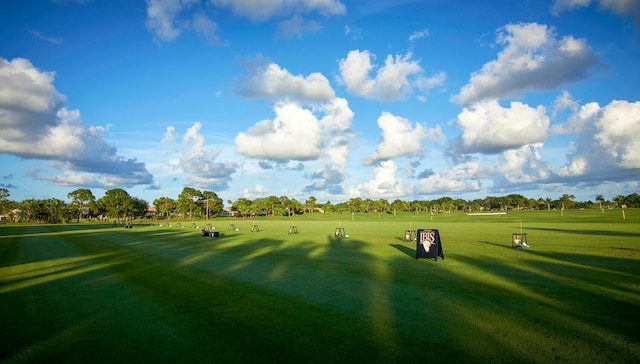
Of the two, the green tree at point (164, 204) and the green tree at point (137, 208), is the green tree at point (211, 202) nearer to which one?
the green tree at point (164, 204)

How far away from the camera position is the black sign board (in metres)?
18.9

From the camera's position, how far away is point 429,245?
757 inches

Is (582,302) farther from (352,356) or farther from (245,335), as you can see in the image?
(245,335)

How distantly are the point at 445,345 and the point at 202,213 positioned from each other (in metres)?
162

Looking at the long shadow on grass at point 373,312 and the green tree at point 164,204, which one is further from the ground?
the green tree at point 164,204

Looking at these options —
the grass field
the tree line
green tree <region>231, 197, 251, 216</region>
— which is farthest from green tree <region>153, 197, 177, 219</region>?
the grass field

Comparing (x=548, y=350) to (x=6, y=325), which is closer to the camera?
(x=548, y=350)

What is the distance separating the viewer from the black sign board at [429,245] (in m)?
18.9

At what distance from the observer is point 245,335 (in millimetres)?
7461

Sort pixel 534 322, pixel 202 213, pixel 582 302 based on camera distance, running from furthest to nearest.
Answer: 1. pixel 202 213
2. pixel 582 302
3. pixel 534 322

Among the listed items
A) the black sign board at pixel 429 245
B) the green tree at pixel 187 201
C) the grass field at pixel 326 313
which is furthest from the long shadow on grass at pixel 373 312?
the green tree at pixel 187 201

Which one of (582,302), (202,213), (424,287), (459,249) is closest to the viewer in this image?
(582,302)

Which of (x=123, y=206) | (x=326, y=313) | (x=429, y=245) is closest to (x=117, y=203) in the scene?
(x=123, y=206)

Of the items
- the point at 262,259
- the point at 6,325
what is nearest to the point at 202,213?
the point at 262,259
